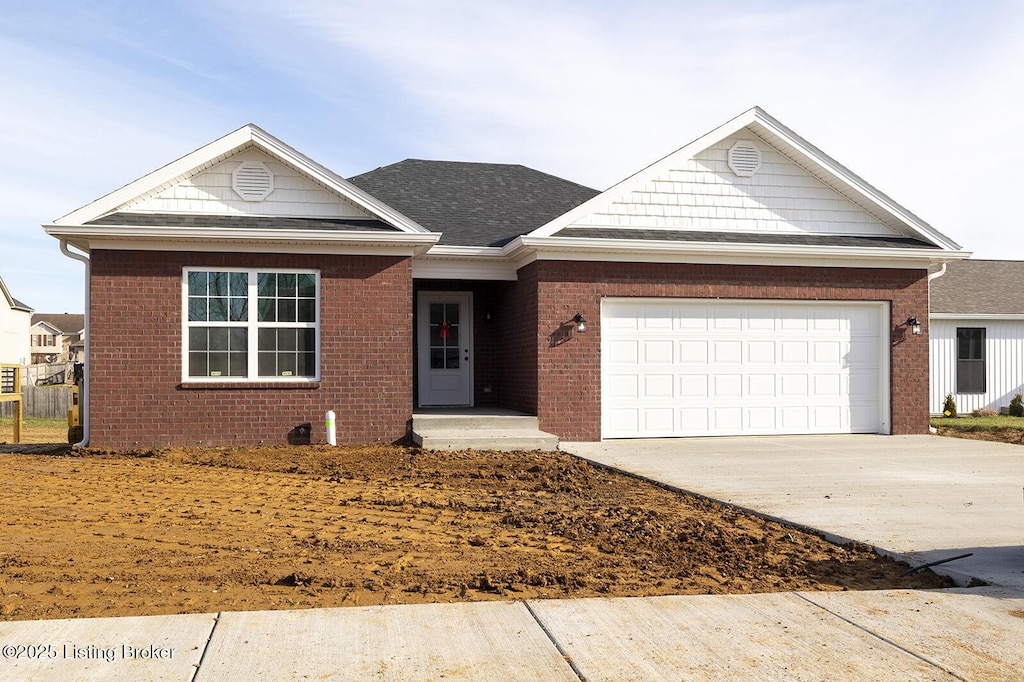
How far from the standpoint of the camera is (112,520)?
7746 millimetres

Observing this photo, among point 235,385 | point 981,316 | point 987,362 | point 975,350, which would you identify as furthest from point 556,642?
point 987,362

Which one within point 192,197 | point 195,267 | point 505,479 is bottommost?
point 505,479

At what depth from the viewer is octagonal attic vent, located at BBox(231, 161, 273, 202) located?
13.5m

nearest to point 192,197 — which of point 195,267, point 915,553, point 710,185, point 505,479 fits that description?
point 195,267

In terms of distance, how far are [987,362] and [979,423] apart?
12.4ft

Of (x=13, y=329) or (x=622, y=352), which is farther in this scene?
(x=13, y=329)

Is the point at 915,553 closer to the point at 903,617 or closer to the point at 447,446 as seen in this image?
the point at 903,617

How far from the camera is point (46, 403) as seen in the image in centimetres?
2653

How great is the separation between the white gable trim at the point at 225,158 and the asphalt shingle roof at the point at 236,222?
0.51 feet

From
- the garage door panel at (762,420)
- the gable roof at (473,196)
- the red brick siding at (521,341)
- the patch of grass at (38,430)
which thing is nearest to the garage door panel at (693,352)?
the garage door panel at (762,420)

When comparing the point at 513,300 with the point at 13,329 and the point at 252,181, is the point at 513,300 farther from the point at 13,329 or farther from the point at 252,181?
the point at 13,329

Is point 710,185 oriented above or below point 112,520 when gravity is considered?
above

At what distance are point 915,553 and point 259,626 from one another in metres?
4.49

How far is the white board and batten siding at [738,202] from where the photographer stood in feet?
48.8
